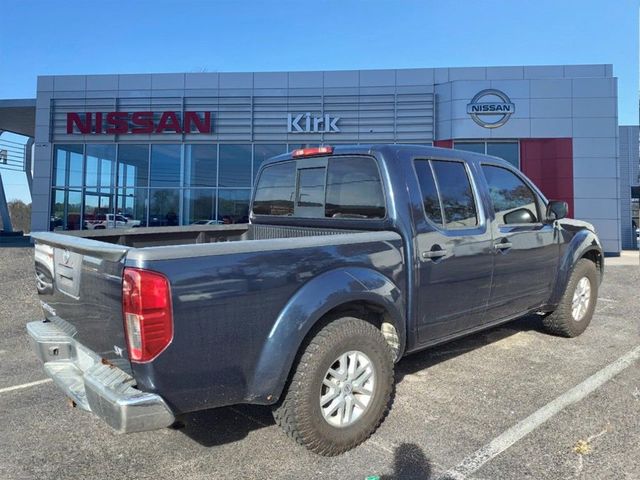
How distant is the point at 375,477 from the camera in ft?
8.69

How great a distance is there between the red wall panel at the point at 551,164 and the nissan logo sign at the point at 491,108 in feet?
3.89

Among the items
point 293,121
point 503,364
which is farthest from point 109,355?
point 293,121

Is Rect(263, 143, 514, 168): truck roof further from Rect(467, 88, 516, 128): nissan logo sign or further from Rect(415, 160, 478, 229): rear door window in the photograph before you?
Rect(467, 88, 516, 128): nissan logo sign

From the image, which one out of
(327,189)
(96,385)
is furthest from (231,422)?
(327,189)

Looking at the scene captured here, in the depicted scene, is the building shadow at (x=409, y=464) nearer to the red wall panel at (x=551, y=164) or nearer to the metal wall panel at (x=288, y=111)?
the metal wall panel at (x=288, y=111)

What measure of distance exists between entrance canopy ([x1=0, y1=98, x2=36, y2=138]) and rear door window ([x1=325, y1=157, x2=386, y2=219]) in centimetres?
2242

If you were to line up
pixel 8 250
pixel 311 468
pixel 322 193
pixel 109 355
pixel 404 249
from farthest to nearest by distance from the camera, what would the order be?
1. pixel 8 250
2. pixel 322 193
3. pixel 404 249
4. pixel 311 468
5. pixel 109 355

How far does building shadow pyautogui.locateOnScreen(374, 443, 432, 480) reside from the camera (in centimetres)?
272

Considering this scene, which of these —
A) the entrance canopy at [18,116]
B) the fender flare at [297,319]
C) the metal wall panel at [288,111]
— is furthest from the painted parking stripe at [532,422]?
the entrance canopy at [18,116]

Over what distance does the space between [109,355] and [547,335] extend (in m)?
4.88

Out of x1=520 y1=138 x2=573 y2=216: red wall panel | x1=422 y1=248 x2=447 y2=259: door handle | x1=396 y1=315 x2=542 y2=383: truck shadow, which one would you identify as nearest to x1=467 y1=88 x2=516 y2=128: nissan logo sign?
x1=520 y1=138 x2=573 y2=216: red wall panel

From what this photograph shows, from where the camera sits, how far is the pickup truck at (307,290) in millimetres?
2338

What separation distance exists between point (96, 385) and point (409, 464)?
1.82 metres

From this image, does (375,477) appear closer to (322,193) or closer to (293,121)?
(322,193)
